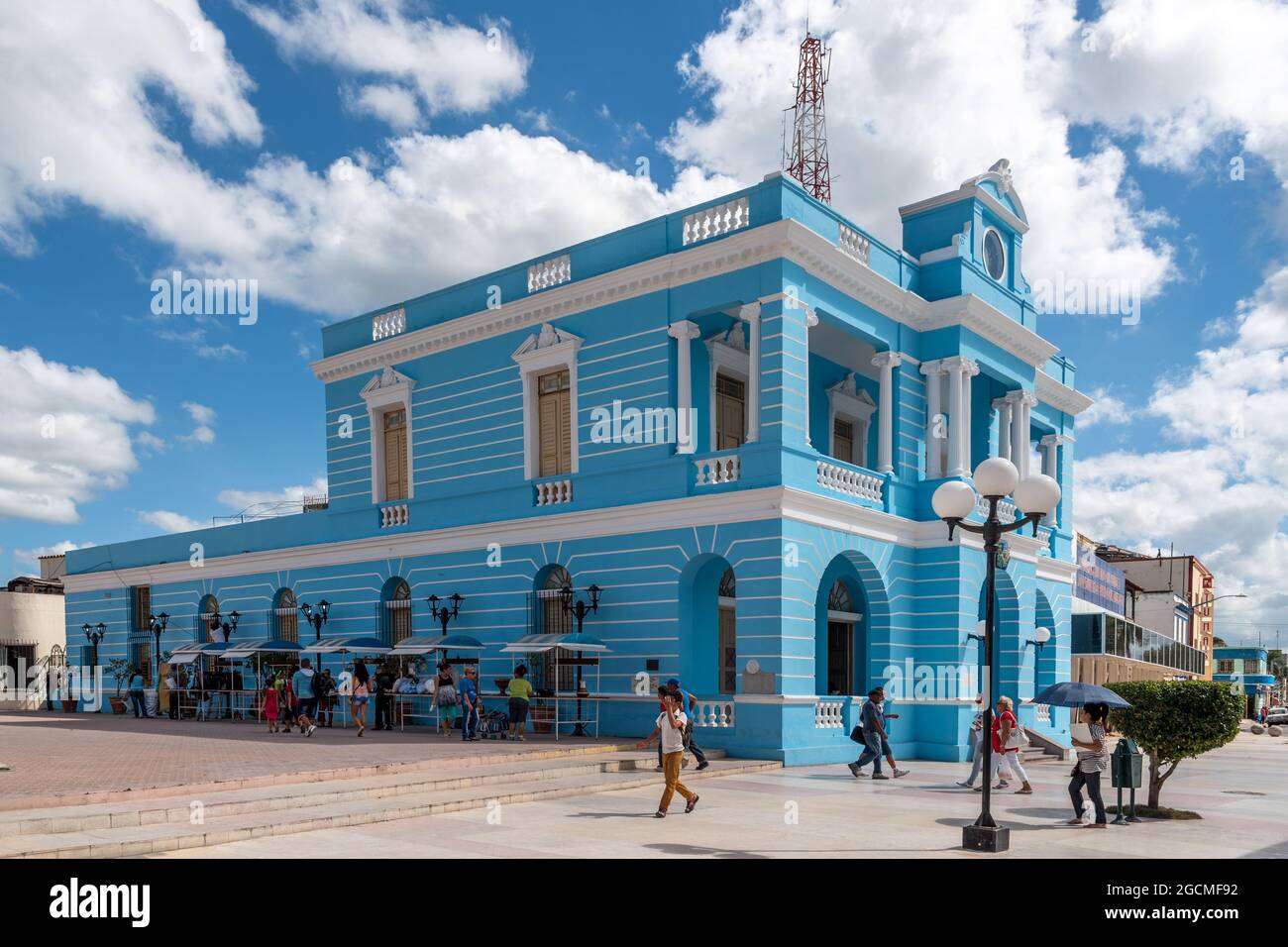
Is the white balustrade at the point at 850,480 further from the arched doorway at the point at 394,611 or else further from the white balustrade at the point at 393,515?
the arched doorway at the point at 394,611

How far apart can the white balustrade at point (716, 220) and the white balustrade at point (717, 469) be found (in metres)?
4.39

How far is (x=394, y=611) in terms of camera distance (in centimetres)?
2692

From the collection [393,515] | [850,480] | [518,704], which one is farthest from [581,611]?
[393,515]

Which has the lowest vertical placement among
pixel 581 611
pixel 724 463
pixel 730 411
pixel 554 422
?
pixel 581 611

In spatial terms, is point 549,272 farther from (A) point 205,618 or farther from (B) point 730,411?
(A) point 205,618

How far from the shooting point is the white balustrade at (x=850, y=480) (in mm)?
20969

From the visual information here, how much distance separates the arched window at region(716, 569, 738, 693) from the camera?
22734 millimetres

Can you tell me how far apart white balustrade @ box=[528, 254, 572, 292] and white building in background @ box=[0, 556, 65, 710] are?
26.6m

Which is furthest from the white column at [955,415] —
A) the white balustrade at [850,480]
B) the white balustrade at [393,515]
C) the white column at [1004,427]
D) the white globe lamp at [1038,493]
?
the white balustrade at [393,515]

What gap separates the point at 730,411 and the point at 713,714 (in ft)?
21.7

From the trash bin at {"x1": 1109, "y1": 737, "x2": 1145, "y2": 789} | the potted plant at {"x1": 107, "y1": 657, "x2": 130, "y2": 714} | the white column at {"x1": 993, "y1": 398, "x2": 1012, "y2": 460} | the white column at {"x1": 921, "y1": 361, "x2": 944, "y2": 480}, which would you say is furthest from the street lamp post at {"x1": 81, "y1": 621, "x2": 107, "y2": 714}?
the trash bin at {"x1": 1109, "y1": 737, "x2": 1145, "y2": 789}

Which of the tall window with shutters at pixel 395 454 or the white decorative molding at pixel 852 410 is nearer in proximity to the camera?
the white decorative molding at pixel 852 410

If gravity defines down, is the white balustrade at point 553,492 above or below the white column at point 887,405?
below

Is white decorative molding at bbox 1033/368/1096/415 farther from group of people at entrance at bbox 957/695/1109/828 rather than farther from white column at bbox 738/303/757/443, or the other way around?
group of people at entrance at bbox 957/695/1109/828
